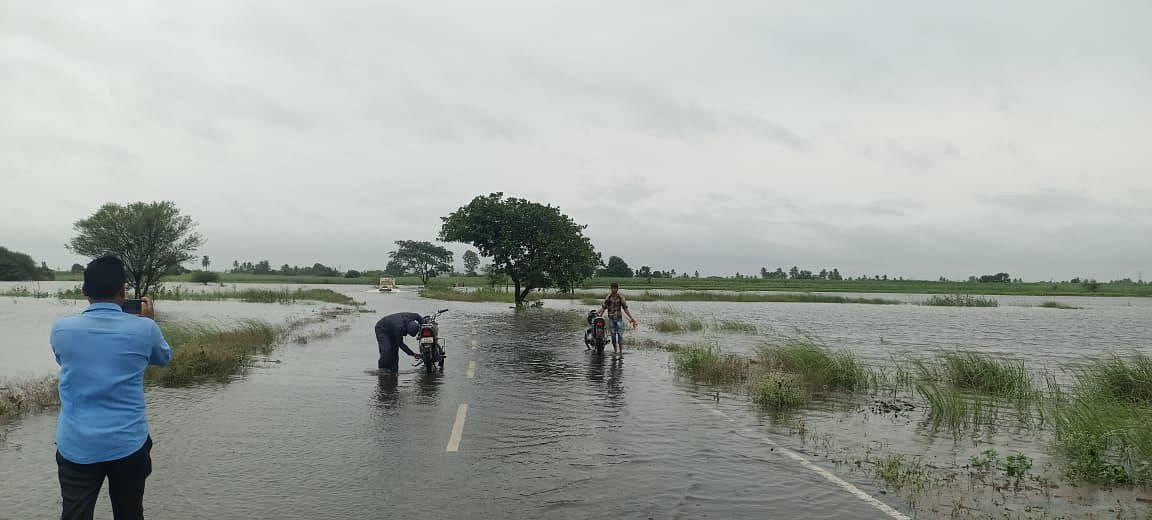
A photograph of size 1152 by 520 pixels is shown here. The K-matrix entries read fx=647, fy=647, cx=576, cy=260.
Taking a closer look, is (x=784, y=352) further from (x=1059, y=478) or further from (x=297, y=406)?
(x=297, y=406)

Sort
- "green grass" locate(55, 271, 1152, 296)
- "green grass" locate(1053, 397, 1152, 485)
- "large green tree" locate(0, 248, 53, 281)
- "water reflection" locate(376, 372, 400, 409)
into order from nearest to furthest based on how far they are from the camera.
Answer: "green grass" locate(1053, 397, 1152, 485), "water reflection" locate(376, 372, 400, 409), "large green tree" locate(0, 248, 53, 281), "green grass" locate(55, 271, 1152, 296)

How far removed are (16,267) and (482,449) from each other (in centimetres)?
13289

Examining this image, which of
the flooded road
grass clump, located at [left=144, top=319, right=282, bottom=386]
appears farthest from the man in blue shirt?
grass clump, located at [left=144, top=319, right=282, bottom=386]

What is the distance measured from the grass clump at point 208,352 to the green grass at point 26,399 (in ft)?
6.02

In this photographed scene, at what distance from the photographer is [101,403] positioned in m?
3.91

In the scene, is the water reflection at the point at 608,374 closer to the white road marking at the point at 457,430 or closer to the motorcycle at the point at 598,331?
the motorcycle at the point at 598,331

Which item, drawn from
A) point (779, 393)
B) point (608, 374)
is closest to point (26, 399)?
point (608, 374)

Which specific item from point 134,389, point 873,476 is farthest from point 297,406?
point 873,476

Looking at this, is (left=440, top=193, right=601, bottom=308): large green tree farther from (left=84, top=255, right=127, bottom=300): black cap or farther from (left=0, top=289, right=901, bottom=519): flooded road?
(left=84, top=255, right=127, bottom=300): black cap

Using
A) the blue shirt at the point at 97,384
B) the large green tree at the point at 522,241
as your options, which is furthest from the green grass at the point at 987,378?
the large green tree at the point at 522,241

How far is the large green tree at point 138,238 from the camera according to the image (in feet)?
177

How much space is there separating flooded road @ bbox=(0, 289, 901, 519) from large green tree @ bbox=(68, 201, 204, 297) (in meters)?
50.7

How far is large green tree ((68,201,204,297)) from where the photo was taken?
5388 cm

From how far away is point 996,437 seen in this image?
31.9ft
